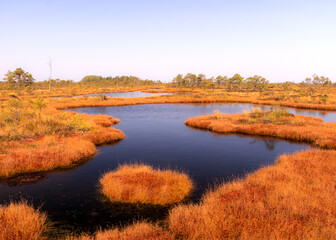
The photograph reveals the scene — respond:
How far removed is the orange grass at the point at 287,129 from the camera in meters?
20.8

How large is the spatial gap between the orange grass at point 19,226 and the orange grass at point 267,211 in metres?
4.72

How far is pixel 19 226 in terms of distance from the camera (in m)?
6.80

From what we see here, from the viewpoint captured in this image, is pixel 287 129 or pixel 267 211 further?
pixel 287 129

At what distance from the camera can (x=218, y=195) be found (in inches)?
364

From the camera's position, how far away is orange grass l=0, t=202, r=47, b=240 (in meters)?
6.50

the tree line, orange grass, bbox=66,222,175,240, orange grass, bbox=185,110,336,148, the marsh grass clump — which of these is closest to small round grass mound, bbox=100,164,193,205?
orange grass, bbox=66,222,175,240

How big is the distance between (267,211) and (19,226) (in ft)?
27.8

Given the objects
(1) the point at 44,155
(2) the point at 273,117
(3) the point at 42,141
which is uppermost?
(2) the point at 273,117

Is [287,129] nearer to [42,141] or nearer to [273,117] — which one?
[273,117]

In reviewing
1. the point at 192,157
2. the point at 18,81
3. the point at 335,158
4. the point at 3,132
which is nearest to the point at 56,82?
the point at 18,81

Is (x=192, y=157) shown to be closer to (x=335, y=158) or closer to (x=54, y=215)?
(x=335, y=158)

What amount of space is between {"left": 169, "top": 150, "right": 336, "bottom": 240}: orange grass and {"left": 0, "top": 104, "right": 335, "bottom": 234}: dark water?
6.87 feet

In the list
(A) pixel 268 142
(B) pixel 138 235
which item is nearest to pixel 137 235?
(B) pixel 138 235

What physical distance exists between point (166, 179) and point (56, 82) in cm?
13945
